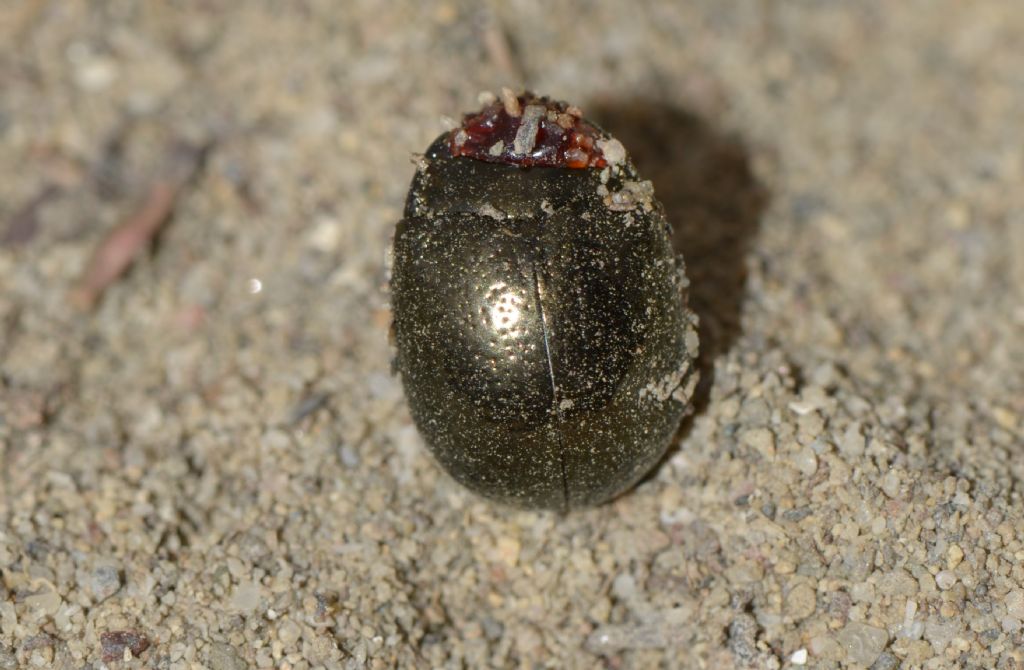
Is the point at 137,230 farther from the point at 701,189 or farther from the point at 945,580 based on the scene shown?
the point at 945,580

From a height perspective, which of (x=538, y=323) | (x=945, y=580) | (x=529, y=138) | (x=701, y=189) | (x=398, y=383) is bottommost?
(x=398, y=383)

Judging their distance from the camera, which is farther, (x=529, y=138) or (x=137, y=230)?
(x=137, y=230)

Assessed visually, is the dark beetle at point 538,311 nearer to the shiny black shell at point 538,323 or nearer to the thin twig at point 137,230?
the shiny black shell at point 538,323

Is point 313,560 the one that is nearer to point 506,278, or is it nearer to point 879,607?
point 506,278

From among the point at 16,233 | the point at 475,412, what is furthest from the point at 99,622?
the point at 16,233

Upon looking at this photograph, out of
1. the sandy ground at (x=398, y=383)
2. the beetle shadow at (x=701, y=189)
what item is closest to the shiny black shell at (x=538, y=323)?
the sandy ground at (x=398, y=383)

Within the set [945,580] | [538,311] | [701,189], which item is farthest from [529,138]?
[945,580]

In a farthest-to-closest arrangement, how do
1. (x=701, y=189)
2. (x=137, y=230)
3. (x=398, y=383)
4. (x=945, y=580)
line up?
(x=701, y=189), (x=137, y=230), (x=398, y=383), (x=945, y=580)
